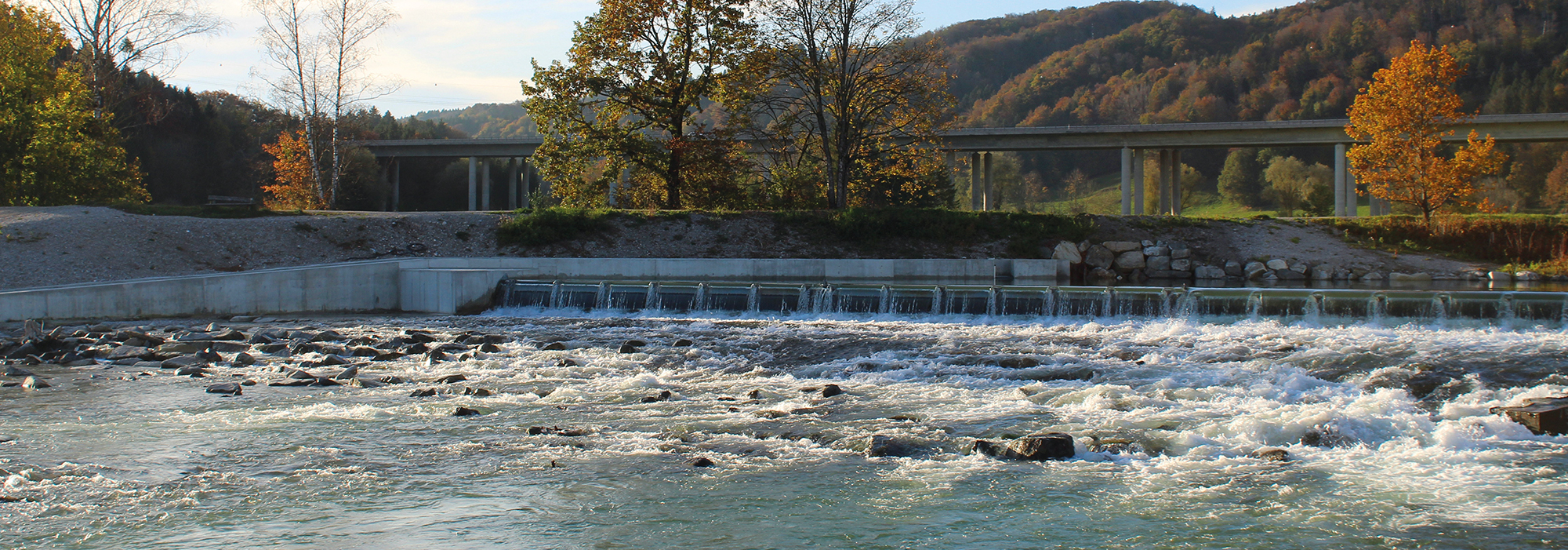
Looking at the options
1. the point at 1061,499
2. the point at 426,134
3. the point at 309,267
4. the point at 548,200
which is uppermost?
the point at 426,134

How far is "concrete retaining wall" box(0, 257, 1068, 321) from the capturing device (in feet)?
53.8

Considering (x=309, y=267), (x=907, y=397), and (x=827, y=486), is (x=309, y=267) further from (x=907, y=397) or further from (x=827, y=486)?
(x=827, y=486)

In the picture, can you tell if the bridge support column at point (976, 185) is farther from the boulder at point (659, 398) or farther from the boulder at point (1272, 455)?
the boulder at point (1272, 455)

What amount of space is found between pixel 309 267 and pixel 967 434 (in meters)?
16.5

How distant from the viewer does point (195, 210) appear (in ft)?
85.6

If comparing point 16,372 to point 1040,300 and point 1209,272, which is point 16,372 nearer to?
point 1040,300

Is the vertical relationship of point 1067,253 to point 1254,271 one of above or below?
above

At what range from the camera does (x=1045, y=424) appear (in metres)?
8.50

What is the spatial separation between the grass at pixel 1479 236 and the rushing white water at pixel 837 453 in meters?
16.8

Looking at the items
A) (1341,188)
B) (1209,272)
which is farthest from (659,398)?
(1341,188)

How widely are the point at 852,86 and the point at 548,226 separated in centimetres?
1063

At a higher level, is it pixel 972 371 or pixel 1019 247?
pixel 1019 247

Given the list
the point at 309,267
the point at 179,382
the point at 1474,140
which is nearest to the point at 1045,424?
the point at 179,382

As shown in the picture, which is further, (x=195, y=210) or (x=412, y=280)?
(x=195, y=210)
